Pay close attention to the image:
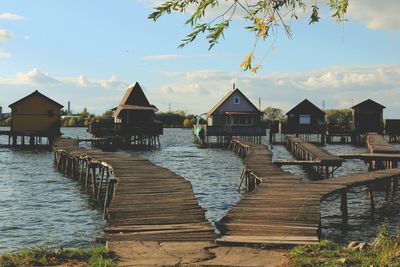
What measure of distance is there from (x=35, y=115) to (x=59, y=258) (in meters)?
50.2

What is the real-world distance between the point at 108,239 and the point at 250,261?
2.90m

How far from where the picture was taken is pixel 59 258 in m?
8.62

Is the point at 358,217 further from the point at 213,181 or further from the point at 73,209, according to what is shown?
the point at 213,181

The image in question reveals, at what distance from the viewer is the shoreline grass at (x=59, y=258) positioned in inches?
322

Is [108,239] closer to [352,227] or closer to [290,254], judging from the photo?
[290,254]

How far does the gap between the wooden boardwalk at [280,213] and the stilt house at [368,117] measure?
5091 centimetres

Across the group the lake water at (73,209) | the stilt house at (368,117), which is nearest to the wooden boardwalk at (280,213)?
the lake water at (73,209)

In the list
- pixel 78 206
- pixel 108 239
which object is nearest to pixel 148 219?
pixel 108 239

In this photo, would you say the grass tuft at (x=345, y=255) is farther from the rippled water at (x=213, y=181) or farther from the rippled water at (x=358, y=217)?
the rippled water at (x=213, y=181)

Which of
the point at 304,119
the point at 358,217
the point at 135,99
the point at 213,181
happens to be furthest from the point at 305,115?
the point at 358,217

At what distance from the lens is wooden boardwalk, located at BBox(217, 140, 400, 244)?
390 inches

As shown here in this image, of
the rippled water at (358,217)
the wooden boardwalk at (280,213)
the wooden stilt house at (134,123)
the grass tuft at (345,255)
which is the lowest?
the rippled water at (358,217)

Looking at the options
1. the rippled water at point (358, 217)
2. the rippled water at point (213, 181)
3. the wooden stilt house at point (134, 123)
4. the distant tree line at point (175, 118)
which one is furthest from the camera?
the distant tree line at point (175, 118)

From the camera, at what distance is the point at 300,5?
7.50 meters
